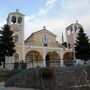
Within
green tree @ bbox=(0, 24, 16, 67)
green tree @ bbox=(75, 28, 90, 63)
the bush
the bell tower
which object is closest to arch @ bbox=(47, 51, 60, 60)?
green tree @ bbox=(75, 28, 90, 63)

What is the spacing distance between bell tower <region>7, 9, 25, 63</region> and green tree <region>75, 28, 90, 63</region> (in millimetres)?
11007

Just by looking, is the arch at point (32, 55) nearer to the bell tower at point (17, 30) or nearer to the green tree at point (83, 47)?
the bell tower at point (17, 30)

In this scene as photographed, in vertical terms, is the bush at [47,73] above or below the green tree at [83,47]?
below

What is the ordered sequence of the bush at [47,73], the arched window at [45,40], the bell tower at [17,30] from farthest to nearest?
the arched window at [45,40]
the bell tower at [17,30]
the bush at [47,73]

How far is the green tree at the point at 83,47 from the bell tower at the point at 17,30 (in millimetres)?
11007

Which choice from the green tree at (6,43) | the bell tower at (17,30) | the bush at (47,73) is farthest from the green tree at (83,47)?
the bush at (47,73)

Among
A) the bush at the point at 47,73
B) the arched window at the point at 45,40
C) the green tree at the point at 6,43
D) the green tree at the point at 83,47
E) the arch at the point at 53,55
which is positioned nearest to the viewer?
the bush at the point at 47,73

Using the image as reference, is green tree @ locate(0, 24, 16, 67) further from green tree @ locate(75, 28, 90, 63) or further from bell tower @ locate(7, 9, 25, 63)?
green tree @ locate(75, 28, 90, 63)

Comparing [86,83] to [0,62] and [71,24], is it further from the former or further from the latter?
[71,24]

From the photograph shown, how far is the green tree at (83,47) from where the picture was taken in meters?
48.8

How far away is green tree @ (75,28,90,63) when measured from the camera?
160 ft

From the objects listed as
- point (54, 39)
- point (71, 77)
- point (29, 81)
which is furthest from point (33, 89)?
point (54, 39)

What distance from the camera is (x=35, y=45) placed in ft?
176

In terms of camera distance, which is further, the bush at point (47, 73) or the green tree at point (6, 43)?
the green tree at point (6, 43)
